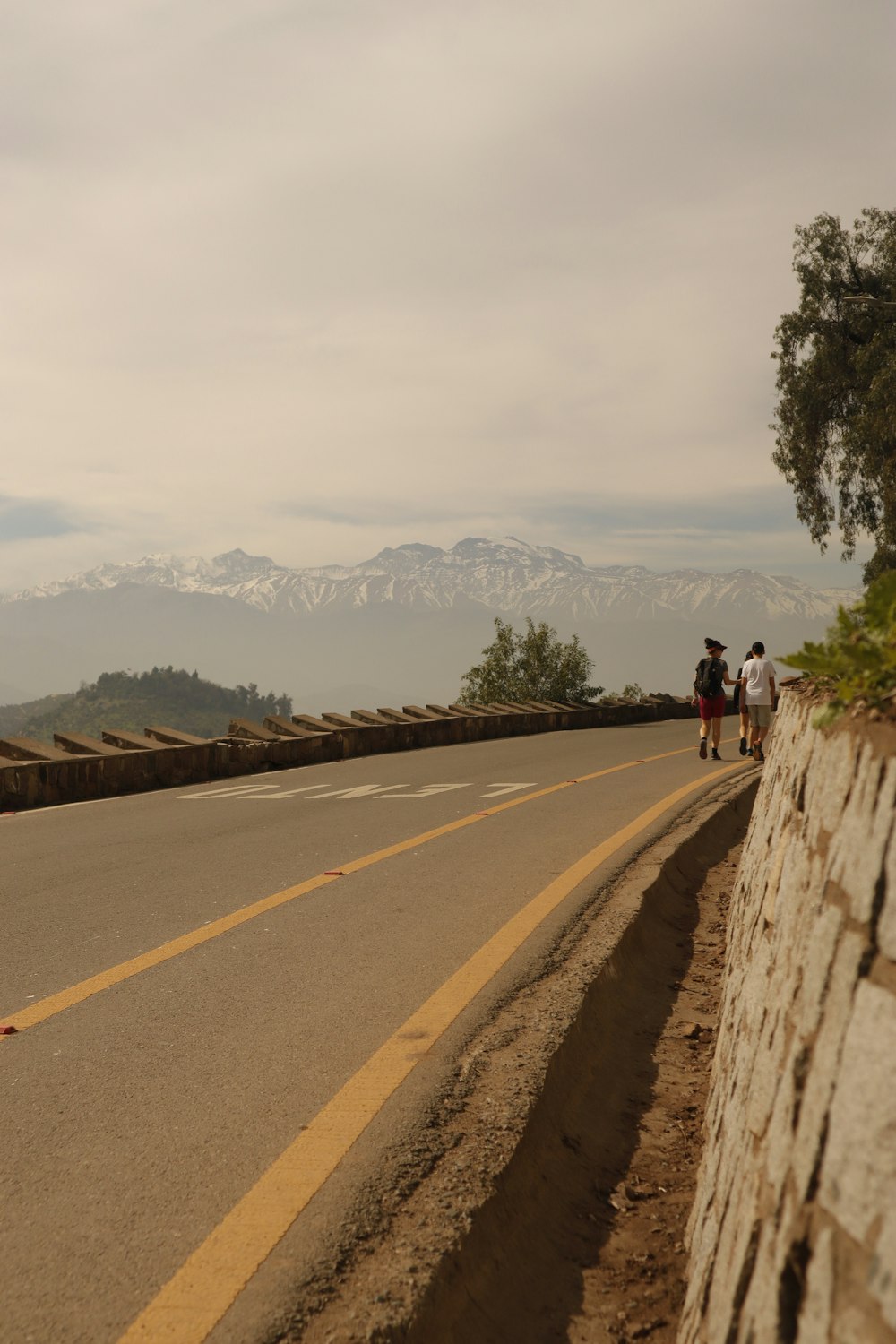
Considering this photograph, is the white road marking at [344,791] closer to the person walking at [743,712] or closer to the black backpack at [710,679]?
the person walking at [743,712]

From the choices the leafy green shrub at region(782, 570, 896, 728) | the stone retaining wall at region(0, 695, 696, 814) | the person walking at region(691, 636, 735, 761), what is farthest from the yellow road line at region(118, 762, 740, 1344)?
the person walking at region(691, 636, 735, 761)

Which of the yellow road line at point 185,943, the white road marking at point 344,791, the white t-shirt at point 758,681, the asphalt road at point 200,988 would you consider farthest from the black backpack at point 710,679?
the yellow road line at point 185,943

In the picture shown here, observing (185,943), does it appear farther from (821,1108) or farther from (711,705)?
(711,705)

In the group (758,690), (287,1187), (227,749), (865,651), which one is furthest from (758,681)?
(865,651)

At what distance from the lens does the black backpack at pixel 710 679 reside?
17.1 metres

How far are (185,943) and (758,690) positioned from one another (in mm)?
11416

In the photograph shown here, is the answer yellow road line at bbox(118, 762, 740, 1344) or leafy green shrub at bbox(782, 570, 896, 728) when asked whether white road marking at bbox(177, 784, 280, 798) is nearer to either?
yellow road line at bbox(118, 762, 740, 1344)

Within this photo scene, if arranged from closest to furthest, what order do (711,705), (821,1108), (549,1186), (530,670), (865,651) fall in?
(821,1108) → (865,651) → (549,1186) → (711,705) → (530,670)

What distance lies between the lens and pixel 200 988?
→ 16.5ft

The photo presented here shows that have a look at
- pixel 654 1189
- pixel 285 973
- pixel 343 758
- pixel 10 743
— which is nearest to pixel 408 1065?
pixel 654 1189

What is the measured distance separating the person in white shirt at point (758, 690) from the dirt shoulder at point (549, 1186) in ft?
34.0

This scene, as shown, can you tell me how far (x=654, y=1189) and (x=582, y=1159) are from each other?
274mm

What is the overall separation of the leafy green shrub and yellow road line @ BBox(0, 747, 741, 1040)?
3601 millimetres

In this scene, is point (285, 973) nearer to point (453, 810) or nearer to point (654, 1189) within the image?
point (654, 1189)
